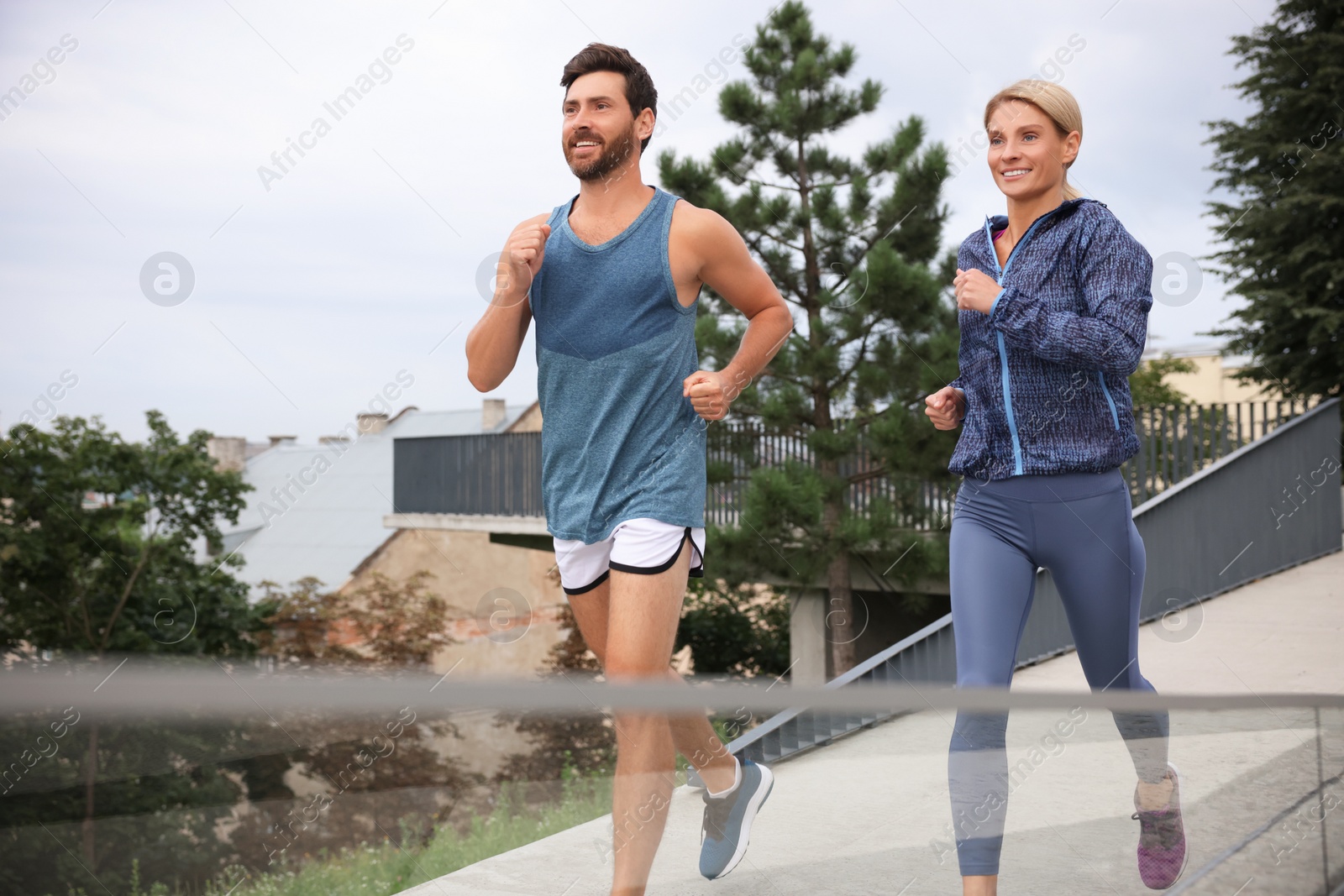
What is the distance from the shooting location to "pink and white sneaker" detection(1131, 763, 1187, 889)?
1.58 m

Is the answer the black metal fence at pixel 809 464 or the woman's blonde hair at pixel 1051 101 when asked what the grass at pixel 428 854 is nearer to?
the woman's blonde hair at pixel 1051 101

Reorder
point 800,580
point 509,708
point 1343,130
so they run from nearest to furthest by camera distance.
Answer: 1. point 509,708
2. point 800,580
3. point 1343,130

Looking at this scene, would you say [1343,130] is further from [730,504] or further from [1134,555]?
[1134,555]

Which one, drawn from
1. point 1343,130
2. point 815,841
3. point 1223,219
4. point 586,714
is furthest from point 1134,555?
point 1223,219

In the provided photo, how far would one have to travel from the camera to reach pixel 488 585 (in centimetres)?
2255

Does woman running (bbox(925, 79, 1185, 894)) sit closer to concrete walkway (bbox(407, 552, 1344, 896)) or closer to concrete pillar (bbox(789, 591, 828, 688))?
concrete walkway (bbox(407, 552, 1344, 896))

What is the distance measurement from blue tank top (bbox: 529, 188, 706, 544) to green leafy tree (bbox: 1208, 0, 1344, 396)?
16062 mm

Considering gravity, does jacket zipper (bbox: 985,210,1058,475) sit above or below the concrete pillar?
above

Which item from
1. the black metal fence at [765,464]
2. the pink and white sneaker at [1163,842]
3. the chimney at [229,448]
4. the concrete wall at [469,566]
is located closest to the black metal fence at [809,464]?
A: the black metal fence at [765,464]

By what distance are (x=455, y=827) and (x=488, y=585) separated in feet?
71.7

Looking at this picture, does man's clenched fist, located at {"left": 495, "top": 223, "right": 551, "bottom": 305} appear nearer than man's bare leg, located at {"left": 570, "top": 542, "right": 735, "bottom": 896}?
No

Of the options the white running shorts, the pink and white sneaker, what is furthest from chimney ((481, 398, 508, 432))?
the pink and white sneaker

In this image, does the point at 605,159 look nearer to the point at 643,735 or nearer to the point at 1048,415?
the point at 1048,415

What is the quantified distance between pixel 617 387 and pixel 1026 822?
3.32 ft
